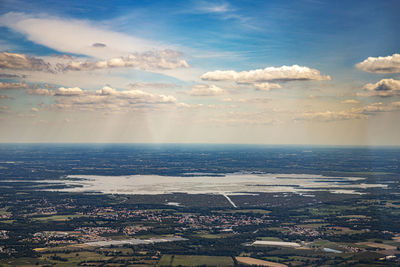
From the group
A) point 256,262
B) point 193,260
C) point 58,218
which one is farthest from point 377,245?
point 58,218

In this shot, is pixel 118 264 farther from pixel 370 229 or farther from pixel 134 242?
pixel 370 229

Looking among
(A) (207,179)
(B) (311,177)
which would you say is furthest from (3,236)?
(B) (311,177)

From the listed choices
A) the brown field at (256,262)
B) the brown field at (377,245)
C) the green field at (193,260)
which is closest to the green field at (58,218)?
the green field at (193,260)

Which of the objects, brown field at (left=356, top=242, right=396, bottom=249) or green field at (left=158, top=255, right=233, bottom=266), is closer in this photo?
green field at (left=158, top=255, right=233, bottom=266)

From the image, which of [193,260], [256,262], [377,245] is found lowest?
[193,260]

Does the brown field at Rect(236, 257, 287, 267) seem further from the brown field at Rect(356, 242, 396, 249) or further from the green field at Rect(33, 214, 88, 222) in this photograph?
the green field at Rect(33, 214, 88, 222)

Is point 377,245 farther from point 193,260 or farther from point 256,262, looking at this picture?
point 193,260

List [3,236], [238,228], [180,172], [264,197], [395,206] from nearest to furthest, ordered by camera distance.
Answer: [3,236]
[238,228]
[395,206]
[264,197]
[180,172]

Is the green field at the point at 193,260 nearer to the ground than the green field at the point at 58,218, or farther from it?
nearer to the ground

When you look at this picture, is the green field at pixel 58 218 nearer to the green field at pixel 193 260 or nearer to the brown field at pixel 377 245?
the green field at pixel 193 260

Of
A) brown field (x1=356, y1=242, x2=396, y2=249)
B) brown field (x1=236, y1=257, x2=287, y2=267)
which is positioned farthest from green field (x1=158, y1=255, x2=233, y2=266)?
brown field (x1=356, y1=242, x2=396, y2=249)

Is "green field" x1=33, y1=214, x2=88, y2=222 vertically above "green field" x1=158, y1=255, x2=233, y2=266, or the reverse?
"green field" x1=33, y1=214, x2=88, y2=222
